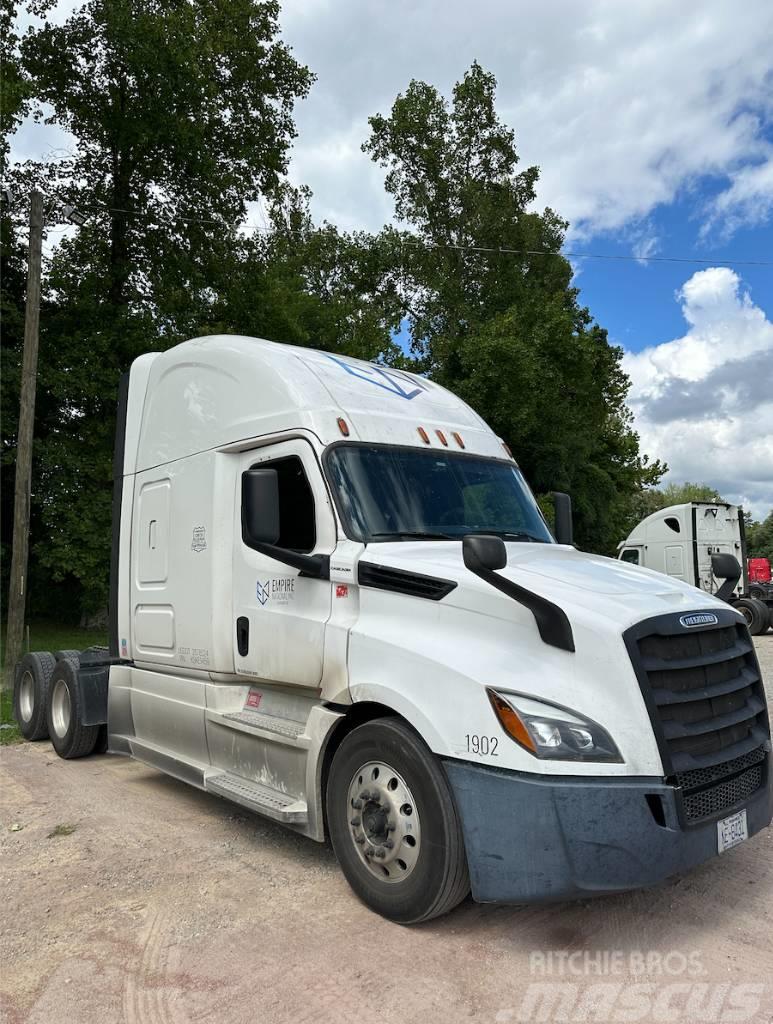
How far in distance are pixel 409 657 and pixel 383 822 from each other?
0.83m

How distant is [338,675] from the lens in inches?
166

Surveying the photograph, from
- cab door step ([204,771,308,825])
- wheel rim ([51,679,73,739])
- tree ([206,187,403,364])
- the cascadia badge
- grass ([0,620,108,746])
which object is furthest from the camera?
tree ([206,187,403,364])

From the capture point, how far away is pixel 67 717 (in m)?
7.49

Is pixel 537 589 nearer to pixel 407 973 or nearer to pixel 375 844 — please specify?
pixel 375 844

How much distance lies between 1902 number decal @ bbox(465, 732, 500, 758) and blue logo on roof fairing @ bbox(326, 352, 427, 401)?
2.73 meters

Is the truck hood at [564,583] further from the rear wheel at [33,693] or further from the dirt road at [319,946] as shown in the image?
the rear wheel at [33,693]

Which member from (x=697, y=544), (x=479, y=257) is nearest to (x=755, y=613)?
(x=697, y=544)

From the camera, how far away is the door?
4.49 metres

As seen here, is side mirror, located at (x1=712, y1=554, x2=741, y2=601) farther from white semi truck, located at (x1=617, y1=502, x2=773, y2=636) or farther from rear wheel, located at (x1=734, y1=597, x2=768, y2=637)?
rear wheel, located at (x1=734, y1=597, x2=768, y2=637)

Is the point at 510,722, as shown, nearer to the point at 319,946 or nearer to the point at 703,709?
the point at 703,709

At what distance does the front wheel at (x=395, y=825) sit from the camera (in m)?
3.57

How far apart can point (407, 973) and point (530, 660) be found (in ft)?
4.66

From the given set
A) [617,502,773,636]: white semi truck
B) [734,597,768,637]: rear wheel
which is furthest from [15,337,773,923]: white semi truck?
[734,597,768,637]: rear wheel

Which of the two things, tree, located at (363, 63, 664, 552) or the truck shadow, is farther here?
tree, located at (363, 63, 664, 552)
